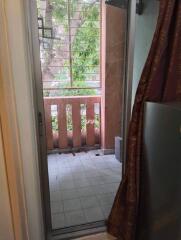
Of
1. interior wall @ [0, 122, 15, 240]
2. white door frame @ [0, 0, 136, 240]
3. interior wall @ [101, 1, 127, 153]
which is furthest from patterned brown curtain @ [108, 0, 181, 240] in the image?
interior wall @ [101, 1, 127, 153]

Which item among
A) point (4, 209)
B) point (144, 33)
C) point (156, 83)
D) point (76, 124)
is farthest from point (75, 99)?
point (4, 209)

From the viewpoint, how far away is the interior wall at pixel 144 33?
A: 1536mm

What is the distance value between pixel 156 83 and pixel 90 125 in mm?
1616

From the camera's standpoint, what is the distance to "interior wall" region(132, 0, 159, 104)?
1.54m

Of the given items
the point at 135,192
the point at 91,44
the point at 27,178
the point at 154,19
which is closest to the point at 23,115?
the point at 27,178

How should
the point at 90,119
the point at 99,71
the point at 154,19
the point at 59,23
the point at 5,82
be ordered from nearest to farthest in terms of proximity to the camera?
1. the point at 5,82
2. the point at 154,19
3. the point at 59,23
4. the point at 99,71
5. the point at 90,119

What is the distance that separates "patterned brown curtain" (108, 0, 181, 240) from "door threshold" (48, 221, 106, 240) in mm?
297

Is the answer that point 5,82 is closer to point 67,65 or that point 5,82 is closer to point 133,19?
point 133,19

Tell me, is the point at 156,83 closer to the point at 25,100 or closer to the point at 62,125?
the point at 25,100

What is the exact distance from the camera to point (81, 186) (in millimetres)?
1996

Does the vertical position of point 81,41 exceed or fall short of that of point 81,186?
it exceeds it

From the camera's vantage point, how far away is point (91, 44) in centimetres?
Result: 227

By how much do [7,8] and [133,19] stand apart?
30.8 inches

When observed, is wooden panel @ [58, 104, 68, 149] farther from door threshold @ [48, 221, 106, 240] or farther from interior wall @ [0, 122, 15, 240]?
interior wall @ [0, 122, 15, 240]
